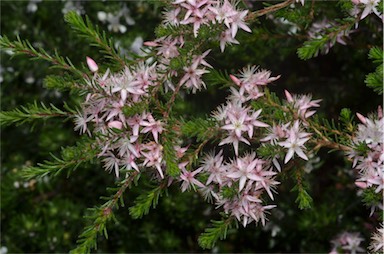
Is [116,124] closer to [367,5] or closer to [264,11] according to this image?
[264,11]

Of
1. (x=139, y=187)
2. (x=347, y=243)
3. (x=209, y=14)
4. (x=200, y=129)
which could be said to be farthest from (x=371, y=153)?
(x=139, y=187)

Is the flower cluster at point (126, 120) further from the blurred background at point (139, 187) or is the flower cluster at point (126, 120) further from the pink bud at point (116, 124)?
the blurred background at point (139, 187)

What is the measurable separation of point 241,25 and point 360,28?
729 millimetres

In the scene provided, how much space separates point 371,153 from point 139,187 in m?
1.12

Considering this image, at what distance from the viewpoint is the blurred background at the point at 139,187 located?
2.55 metres

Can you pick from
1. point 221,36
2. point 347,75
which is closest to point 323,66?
point 347,75

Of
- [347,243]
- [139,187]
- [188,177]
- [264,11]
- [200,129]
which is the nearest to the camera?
[200,129]

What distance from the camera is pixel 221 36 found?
179 cm

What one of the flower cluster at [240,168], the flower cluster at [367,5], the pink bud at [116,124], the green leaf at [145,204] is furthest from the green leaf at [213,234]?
the flower cluster at [367,5]

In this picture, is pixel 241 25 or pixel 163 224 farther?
pixel 163 224

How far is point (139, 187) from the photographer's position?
8.29ft

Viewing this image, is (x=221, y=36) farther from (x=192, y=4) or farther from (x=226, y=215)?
(x=226, y=215)

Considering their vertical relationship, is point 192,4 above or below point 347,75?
above

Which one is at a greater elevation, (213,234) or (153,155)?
(153,155)
